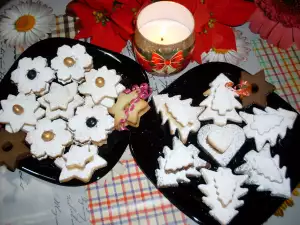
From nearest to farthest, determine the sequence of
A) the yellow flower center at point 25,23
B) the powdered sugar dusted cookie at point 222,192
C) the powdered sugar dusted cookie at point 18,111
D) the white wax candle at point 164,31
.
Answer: the powdered sugar dusted cookie at point 222,192 → the powdered sugar dusted cookie at point 18,111 → the white wax candle at point 164,31 → the yellow flower center at point 25,23

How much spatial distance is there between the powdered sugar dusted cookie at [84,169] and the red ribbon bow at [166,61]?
41 centimetres

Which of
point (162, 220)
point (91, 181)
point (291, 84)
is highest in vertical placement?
point (291, 84)

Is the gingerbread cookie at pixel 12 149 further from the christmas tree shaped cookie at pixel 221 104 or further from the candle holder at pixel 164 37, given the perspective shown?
the christmas tree shaped cookie at pixel 221 104

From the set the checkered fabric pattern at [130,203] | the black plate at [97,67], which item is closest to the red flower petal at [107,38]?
the black plate at [97,67]

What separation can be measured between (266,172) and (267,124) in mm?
201

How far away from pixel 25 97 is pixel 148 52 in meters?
0.55

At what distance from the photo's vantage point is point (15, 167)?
3.80ft

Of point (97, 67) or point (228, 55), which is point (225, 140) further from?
point (97, 67)

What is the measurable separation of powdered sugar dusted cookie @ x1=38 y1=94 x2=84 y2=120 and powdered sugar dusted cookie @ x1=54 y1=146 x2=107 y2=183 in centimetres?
18

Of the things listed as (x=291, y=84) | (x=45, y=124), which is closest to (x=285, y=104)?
(x=291, y=84)

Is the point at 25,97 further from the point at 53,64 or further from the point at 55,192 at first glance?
the point at 55,192

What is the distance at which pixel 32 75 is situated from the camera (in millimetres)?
1297

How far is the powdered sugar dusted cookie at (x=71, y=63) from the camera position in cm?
133

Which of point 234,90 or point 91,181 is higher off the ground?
point 234,90
